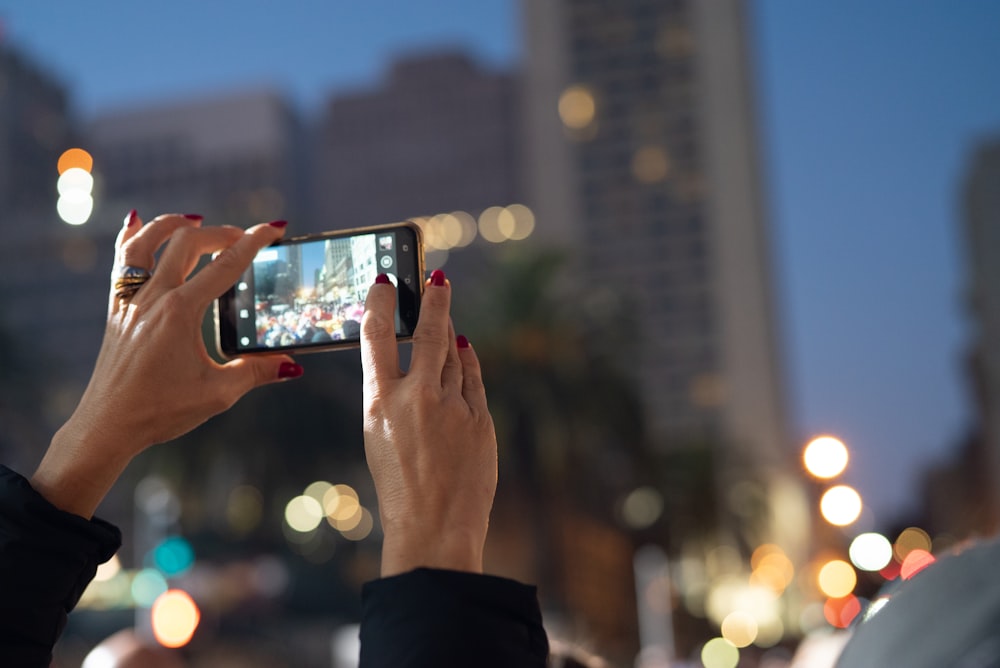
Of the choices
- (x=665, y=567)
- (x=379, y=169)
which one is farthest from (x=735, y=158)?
(x=665, y=567)

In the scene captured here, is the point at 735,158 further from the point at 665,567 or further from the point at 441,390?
the point at 441,390

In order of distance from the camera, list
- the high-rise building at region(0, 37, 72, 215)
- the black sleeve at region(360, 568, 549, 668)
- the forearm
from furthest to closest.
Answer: the high-rise building at region(0, 37, 72, 215) → the forearm → the black sleeve at region(360, 568, 549, 668)

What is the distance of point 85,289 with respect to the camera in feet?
291

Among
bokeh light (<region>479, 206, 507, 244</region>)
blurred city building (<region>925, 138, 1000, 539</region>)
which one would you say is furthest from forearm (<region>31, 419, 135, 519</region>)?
bokeh light (<region>479, 206, 507, 244</region>)

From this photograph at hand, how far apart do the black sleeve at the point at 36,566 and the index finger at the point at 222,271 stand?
400 millimetres

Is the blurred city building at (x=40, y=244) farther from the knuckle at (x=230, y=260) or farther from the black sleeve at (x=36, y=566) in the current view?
the black sleeve at (x=36, y=566)

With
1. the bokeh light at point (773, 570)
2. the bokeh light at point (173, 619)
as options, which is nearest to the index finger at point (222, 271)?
the bokeh light at point (173, 619)

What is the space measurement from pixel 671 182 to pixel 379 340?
105 m

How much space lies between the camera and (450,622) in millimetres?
1134

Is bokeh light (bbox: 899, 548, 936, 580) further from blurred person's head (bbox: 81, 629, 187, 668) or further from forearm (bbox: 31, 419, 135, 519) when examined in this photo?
blurred person's head (bbox: 81, 629, 187, 668)

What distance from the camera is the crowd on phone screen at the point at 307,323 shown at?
6.95 feet

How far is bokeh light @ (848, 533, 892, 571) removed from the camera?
35.1 ft

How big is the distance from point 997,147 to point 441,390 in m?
103

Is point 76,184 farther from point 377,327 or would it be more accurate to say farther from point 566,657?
point 377,327
